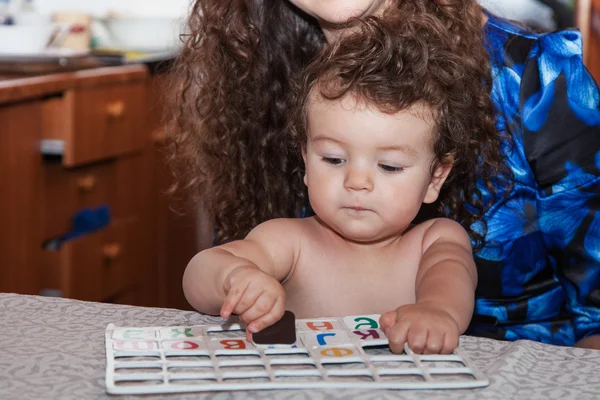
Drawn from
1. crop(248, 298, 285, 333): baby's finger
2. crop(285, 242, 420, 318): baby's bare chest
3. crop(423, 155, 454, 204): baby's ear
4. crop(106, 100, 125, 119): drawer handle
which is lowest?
crop(285, 242, 420, 318): baby's bare chest

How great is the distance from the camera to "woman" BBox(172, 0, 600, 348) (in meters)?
1.20

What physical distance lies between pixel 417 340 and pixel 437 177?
404mm

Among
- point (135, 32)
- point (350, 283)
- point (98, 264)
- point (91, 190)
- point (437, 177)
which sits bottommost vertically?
point (98, 264)

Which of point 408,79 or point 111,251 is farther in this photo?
point 111,251

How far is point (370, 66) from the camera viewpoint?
1.00m

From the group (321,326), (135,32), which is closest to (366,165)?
(321,326)

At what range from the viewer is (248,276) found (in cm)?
82

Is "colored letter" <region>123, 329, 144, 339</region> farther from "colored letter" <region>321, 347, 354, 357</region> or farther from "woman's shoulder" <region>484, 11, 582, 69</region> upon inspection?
"woman's shoulder" <region>484, 11, 582, 69</region>

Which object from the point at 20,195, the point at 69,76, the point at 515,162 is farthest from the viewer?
the point at 69,76

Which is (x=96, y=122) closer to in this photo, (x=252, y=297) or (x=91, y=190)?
(x=91, y=190)

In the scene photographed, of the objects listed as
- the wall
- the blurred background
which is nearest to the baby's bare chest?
the blurred background

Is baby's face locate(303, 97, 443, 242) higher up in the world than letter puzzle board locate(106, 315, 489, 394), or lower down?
higher up

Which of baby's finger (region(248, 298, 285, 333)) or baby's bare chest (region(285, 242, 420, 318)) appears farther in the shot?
baby's bare chest (region(285, 242, 420, 318))

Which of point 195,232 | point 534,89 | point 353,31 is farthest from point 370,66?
point 195,232
